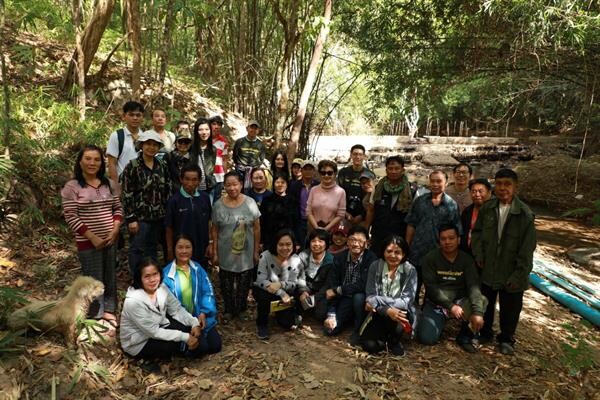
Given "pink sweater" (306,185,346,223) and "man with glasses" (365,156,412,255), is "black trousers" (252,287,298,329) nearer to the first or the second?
"pink sweater" (306,185,346,223)

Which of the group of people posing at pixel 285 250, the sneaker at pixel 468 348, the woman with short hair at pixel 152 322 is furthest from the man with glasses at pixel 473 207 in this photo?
the woman with short hair at pixel 152 322

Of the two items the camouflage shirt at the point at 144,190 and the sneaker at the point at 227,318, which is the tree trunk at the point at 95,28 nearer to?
the camouflage shirt at the point at 144,190

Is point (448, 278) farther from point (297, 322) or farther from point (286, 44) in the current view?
point (286, 44)

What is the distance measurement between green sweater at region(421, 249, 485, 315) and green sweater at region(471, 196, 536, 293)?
0.12 meters

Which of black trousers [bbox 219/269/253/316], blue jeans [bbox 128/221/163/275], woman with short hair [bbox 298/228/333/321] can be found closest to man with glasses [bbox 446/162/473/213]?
woman with short hair [bbox 298/228/333/321]

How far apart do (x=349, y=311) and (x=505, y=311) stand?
132 cm

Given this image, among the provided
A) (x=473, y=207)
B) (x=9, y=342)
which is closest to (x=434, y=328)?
(x=473, y=207)

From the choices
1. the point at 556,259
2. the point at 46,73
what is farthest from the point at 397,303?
the point at 46,73

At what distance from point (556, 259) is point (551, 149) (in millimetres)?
15045

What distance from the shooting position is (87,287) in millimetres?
2955

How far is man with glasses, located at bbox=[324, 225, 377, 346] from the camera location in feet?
12.1

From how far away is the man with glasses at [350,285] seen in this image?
3688mm

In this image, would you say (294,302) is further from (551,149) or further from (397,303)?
(551,149)

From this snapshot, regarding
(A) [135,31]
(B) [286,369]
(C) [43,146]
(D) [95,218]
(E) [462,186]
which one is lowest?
(B) [286,369]
